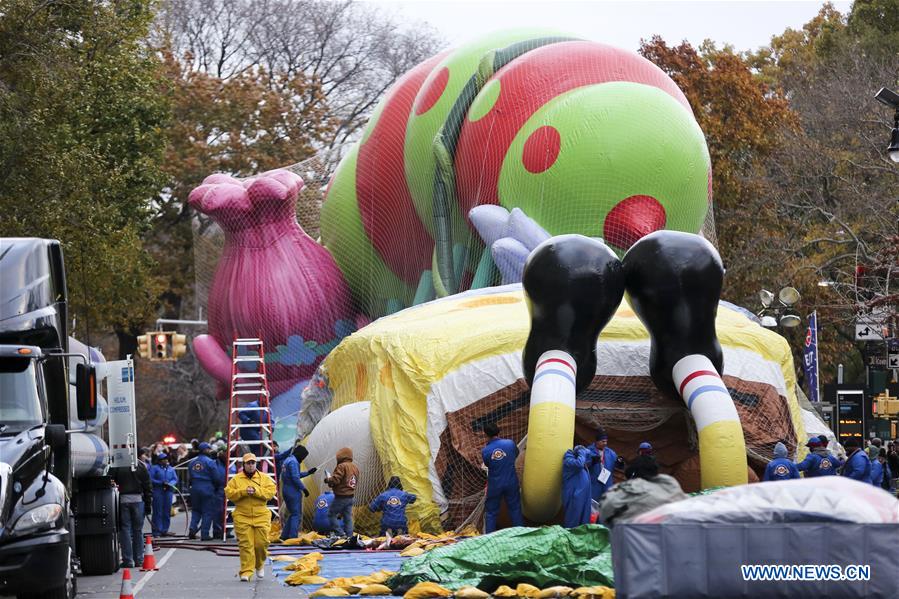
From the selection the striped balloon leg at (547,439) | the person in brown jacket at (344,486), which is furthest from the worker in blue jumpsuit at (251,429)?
the striped balloon leg at (547,439)

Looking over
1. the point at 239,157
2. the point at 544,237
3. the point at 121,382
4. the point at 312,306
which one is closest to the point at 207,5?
the point at 239,157

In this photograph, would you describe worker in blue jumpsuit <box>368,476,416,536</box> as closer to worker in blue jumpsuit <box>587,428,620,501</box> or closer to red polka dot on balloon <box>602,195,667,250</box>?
worker in blue jumpsuit <box>587,428,620,501</box>

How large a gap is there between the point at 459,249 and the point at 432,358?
5529 millimetres

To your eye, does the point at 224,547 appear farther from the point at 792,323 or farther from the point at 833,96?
the point at 833,96

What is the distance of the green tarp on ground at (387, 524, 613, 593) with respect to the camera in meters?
14.6

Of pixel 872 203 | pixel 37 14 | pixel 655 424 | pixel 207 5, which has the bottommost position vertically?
pixel 655 424

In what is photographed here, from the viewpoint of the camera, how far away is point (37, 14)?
25.1 m

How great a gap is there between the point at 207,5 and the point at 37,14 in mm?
28294

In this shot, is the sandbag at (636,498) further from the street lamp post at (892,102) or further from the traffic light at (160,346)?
the traffic light at (160,346)

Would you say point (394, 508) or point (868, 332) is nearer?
point (394, 508)

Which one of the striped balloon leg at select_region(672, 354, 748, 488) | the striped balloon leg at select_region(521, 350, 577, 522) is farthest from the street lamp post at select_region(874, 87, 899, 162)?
the striped balloon leg at select_region(521, 350, 577, 522)

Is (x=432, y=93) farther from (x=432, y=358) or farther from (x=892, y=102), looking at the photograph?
(x=892, y=102)

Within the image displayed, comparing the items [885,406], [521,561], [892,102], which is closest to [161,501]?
[521,561]

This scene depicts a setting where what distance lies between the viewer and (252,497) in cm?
1622
